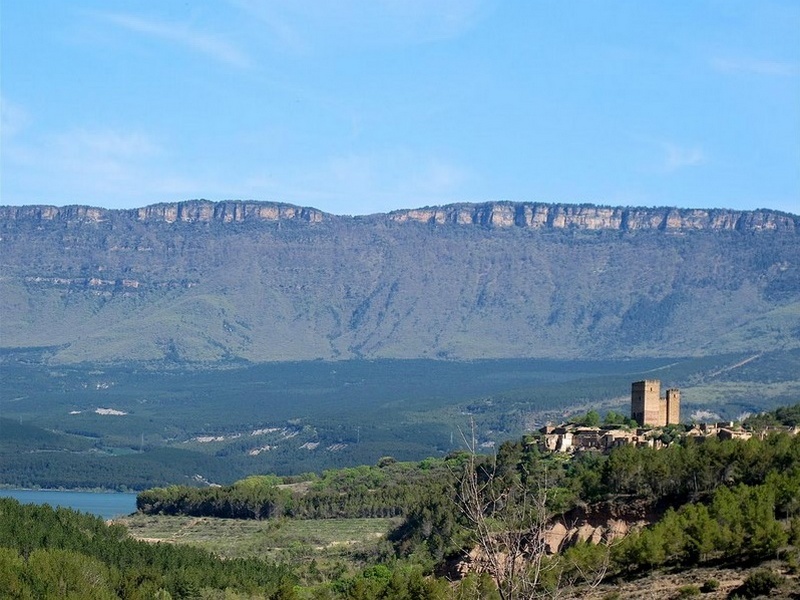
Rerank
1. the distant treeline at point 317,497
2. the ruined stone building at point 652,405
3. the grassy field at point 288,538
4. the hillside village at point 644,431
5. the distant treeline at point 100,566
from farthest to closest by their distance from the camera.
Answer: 1. the ruined stone building at point 652,405
2. the distant treeline at point 317,497
3. the hillside village at point 644,431
4. the grassy field at point 288,538
5. the distant treeline at point 100,566

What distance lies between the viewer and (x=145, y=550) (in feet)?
285

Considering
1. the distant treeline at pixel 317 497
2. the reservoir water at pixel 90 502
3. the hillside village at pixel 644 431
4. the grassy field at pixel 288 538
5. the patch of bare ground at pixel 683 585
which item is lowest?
the reservoir water at pixel 90 502

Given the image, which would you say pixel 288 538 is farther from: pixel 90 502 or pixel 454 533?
pixel 90 502

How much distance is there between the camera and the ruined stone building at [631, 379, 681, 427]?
112938 mm

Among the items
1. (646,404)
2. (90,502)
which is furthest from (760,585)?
(90,502)

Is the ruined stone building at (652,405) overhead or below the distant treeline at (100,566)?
overhead

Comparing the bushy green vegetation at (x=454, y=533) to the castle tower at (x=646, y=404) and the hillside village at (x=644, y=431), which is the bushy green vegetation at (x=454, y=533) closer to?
the hillside village at (x=644, y=431)

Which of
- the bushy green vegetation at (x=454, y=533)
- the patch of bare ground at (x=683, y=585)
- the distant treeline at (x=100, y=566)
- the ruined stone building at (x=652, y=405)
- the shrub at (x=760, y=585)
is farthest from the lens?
the ruined stone building at (x=652, y=405)

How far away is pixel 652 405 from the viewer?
113750 mm

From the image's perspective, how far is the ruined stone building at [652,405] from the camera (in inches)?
4446

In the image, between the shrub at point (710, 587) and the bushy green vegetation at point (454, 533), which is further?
the bushy green vegetation at point (454, 533)

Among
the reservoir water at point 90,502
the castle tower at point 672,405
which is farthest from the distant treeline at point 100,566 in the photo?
the reservoir water at point 90,502

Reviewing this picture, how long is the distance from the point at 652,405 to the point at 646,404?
0.77 meters

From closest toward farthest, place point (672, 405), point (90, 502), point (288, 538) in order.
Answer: point (288, 538) → point (672, 405) → point (90, 502)
